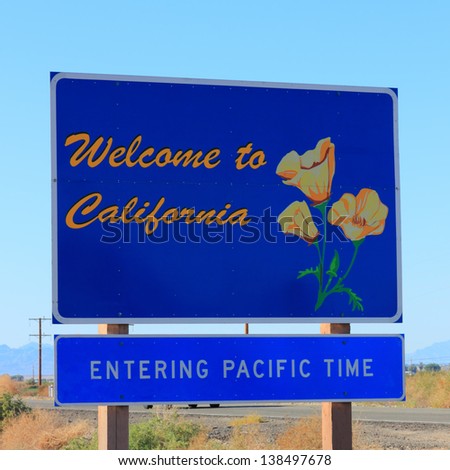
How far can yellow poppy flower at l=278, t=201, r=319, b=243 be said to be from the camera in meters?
9.65

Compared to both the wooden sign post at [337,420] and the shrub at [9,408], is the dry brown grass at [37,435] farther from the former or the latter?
the wooden sign post at [337,420]

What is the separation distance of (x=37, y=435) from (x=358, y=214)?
13010 mm

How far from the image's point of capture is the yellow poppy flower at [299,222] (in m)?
9.65

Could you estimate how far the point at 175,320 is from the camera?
9.31 meters

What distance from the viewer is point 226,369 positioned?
934 cm

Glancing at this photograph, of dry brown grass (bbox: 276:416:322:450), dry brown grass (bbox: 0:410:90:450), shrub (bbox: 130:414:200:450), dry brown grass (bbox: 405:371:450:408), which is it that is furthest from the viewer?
dry brown grass (bbox: 405:371:450:408)

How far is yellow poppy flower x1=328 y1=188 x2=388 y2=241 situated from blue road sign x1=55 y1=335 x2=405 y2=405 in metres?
1.07

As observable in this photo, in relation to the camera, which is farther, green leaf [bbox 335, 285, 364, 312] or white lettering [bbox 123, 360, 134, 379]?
green leaf [bbox 335, 285, 364, 312]

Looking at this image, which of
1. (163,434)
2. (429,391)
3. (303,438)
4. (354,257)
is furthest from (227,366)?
(429,391)

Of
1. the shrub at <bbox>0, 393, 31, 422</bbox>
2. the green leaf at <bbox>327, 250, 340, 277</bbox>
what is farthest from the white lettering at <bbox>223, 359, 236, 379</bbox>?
the shrub at <bbox>0, 393, 31, 422</bbox>

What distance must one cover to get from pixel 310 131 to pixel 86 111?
2253 millimetres

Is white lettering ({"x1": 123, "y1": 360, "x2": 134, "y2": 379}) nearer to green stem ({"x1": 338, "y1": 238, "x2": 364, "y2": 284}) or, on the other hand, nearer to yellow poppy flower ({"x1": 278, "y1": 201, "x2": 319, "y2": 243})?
yellow poppy flower ({"x1": 278, "y1": 201, "x2": 319, "y2": 243})

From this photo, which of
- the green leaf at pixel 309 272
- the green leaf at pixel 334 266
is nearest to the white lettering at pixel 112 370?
the green leaf at pixel 309 272

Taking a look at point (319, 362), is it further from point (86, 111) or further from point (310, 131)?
point (86, 111)
